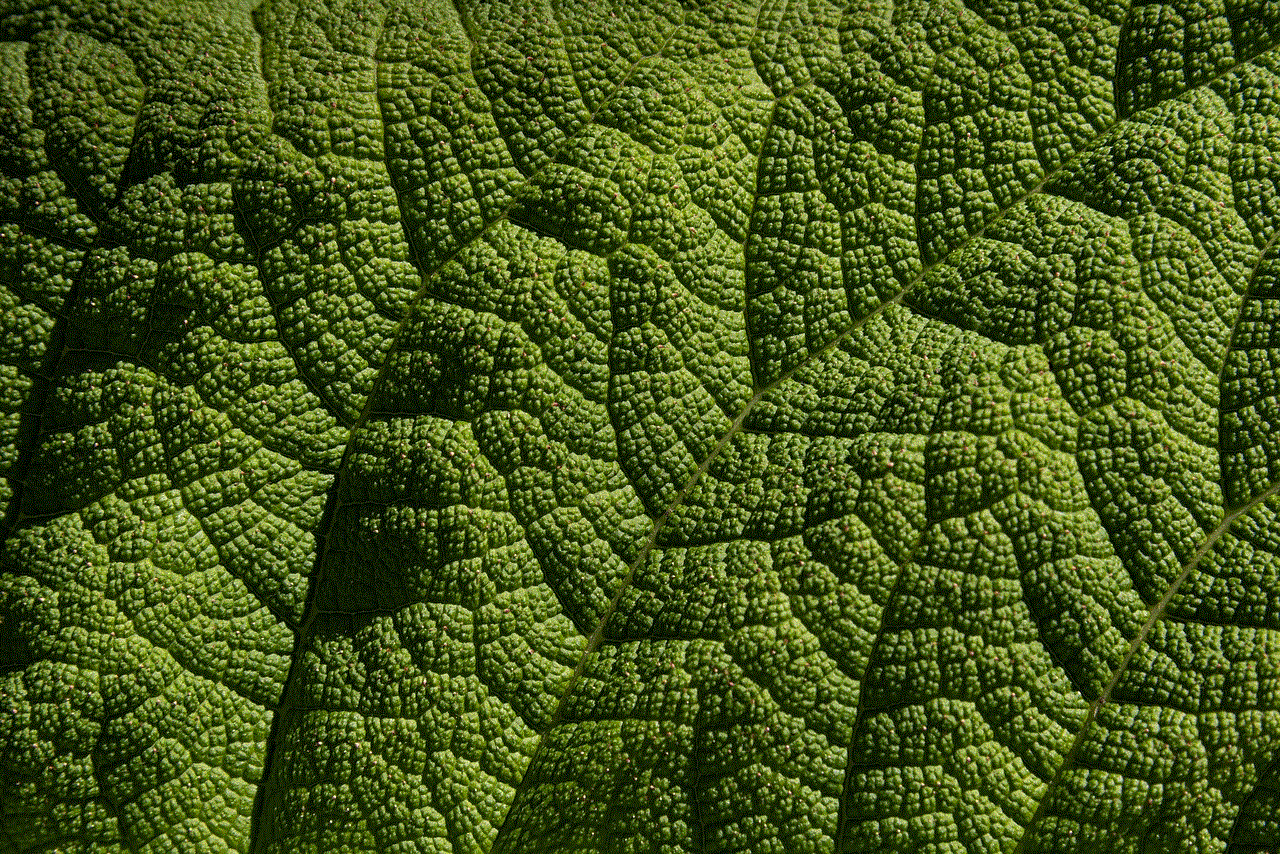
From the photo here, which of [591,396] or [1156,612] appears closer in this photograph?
[1156,612]

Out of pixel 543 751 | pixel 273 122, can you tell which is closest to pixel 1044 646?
pixel 543 751

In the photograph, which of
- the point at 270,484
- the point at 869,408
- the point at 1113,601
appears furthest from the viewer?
the point at 270,484

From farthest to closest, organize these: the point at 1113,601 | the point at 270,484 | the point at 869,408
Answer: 1. the point at 270,484
2. the point at 869,408
3. the point at 1113,601

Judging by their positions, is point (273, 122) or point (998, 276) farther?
point (273, 122)

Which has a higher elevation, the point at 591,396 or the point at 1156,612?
the point at 591,396

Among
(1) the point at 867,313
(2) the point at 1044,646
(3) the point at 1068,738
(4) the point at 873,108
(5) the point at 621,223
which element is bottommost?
(3) the point at 1068,738

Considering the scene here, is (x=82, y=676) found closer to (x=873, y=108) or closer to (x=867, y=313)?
(x=867, y=313)

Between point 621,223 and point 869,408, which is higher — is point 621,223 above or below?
above
